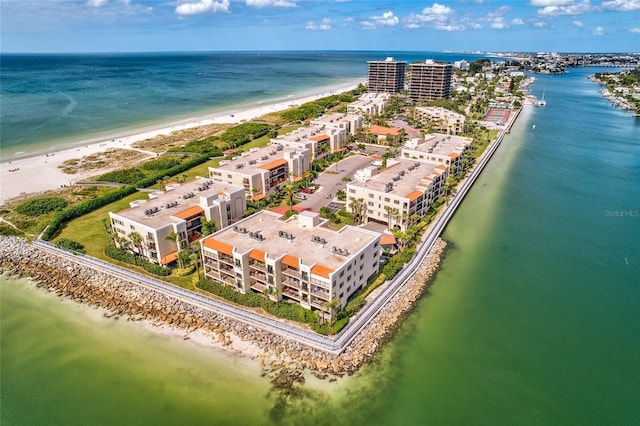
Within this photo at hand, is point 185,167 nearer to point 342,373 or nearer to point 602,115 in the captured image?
point 342,373

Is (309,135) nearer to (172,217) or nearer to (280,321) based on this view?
(172,217)

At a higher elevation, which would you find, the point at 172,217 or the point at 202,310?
the point at 172,217

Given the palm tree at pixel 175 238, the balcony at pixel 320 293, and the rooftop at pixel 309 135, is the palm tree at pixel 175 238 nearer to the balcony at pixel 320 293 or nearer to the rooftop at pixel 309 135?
the balcony at pixel 320 293

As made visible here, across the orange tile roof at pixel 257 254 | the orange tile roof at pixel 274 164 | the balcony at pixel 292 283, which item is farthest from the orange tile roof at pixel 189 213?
the orange tile roof at pixel 274 164

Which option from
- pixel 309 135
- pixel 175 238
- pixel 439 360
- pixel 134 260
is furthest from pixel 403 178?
pixel 134 260

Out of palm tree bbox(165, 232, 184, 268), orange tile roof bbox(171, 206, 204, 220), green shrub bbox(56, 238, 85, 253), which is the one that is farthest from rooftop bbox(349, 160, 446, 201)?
green shrub bbox(56, 238, 85, 253)

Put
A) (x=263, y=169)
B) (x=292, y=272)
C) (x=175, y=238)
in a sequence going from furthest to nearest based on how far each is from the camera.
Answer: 1. (x=263, y=169)
2. (x=175, y=238)
3. (x=292, y=272)
